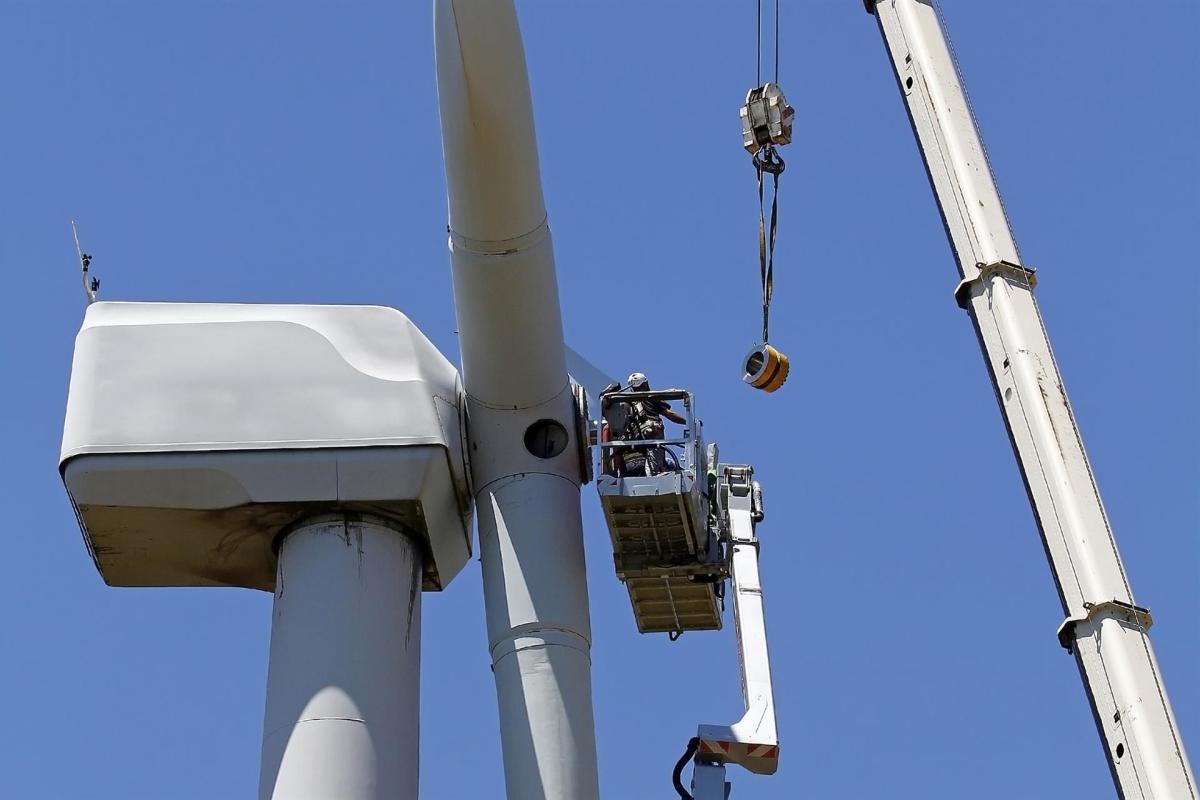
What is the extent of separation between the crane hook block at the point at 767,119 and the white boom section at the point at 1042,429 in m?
1.93

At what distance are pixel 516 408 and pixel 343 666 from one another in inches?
153

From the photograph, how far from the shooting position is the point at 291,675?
26.1m

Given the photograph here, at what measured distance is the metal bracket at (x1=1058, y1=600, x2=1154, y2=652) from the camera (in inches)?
894

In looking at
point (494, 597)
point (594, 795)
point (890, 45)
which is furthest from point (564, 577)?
point (890, 45)

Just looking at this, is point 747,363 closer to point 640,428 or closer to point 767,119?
point 640,428

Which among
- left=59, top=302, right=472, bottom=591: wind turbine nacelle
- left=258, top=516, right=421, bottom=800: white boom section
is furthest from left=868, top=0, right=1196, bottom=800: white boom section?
left=258, top=516, right=421, bottom=800: white boom section

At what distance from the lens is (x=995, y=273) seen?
2620 centimetres

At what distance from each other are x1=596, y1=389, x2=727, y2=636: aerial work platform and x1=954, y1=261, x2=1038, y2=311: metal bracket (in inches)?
136

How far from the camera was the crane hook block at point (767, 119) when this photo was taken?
3122 cm

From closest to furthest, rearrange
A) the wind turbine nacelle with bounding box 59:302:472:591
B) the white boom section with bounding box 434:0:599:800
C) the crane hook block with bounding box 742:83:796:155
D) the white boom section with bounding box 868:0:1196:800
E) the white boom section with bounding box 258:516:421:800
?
the white boom section with bounding box 868:0:1196:800, the white boom section with bounding box 258:516:421:800, the white boom section with bounding box 434:0:599:800, the wind turbine nacelle with bounding box 59:302:472:591, the crane hook block with bounding box 742:83:796:155

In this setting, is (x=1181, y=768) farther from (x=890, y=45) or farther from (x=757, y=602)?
(x=890, y=45)

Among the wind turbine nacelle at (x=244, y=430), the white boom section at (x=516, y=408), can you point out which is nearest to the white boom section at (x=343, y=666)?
the wind turbine nacelle at (x=244, y=430)

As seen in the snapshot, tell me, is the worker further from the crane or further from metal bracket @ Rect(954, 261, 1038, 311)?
metal bracket @ Rect(954, 261, 1038, 311)

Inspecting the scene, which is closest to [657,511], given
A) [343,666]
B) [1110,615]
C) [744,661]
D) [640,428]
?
[640,428]
